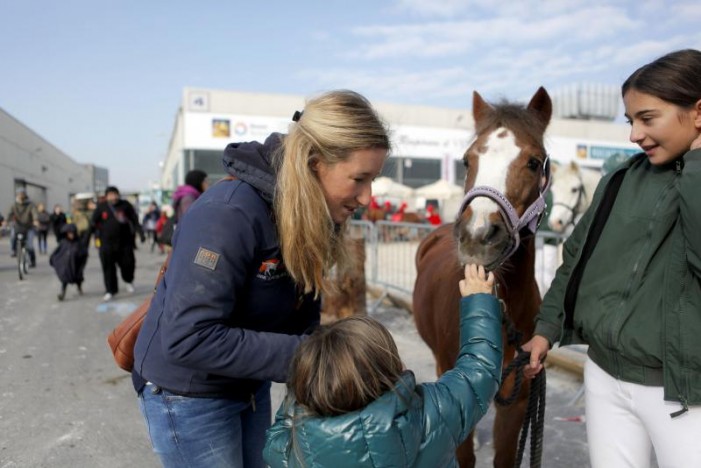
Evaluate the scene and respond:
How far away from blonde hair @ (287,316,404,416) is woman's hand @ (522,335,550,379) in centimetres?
89

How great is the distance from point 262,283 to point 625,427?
1.31m

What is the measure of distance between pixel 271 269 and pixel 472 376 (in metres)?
0.62

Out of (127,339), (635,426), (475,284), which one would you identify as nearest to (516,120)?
(475,284)

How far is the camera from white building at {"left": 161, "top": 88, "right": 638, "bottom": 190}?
90.9ft

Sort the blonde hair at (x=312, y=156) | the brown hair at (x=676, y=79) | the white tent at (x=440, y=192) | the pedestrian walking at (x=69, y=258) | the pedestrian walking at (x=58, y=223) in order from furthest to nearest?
the white tent at (x=440, y=192) < the pedestrian walking at (x=58, y=223) < the pedestrian walking at (x=69, y=258) < the brown hair at (x=676, y=79) < the blonde hair at (x=312, y=156)

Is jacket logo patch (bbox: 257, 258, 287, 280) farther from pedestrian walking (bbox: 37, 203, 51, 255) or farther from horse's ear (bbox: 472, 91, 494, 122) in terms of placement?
pedestrian walking (bbox: 37, 203, 51, 255)

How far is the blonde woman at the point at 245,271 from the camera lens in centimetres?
130

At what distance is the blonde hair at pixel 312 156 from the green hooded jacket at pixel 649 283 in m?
0.88

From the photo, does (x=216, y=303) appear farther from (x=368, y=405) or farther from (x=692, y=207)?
(x=692, y=207)

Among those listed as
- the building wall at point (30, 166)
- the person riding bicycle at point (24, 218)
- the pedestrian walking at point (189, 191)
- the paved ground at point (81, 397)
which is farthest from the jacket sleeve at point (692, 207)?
the building wall at point (30, 166)

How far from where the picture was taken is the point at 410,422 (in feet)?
3.91

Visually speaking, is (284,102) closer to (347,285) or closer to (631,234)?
(347,285)

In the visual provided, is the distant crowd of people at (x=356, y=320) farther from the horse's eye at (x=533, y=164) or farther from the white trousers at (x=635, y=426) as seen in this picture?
the horse's eye at (x=533, y=164)

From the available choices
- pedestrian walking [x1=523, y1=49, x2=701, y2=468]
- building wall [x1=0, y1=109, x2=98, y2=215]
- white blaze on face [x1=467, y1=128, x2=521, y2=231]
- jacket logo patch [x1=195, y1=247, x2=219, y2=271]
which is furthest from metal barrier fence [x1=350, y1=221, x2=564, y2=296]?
building wall [x1=0, y1=109, x2=98, y2=215]
